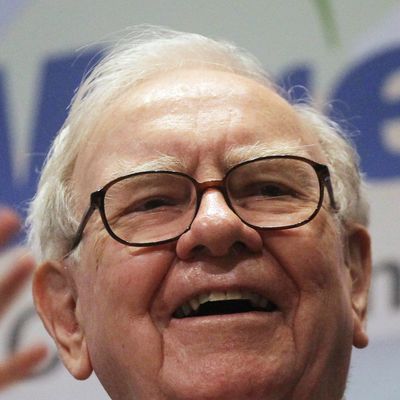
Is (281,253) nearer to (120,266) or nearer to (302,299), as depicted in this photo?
(302,299)

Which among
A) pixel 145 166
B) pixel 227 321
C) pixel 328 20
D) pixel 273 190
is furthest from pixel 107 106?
pixel 328 20

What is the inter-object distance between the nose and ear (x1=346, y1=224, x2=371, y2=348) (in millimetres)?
260

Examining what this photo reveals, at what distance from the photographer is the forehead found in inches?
41.5

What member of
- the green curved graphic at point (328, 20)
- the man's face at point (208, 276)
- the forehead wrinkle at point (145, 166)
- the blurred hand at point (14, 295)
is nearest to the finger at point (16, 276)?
the blurred hand at point (14, 295)

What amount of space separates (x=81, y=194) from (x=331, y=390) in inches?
16.8

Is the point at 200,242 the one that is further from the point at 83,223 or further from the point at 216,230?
the point at 83,223

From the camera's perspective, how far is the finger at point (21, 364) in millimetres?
1535

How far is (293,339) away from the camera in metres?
1.00

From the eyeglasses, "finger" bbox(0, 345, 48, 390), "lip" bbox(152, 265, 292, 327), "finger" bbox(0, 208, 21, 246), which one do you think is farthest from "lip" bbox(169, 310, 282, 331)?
"finger" bbox(0, 345, 48, 390)

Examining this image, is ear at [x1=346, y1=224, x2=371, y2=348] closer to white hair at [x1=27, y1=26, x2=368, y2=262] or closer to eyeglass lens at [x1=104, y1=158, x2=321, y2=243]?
white hair at [x1=27, y1=26, x2=368, y2=262]

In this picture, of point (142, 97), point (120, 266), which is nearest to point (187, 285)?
point (120, 266)

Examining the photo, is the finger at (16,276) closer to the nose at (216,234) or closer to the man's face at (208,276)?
the man's face at (208,276)

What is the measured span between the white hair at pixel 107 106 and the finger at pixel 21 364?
0.31m

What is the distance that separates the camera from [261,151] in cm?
107
